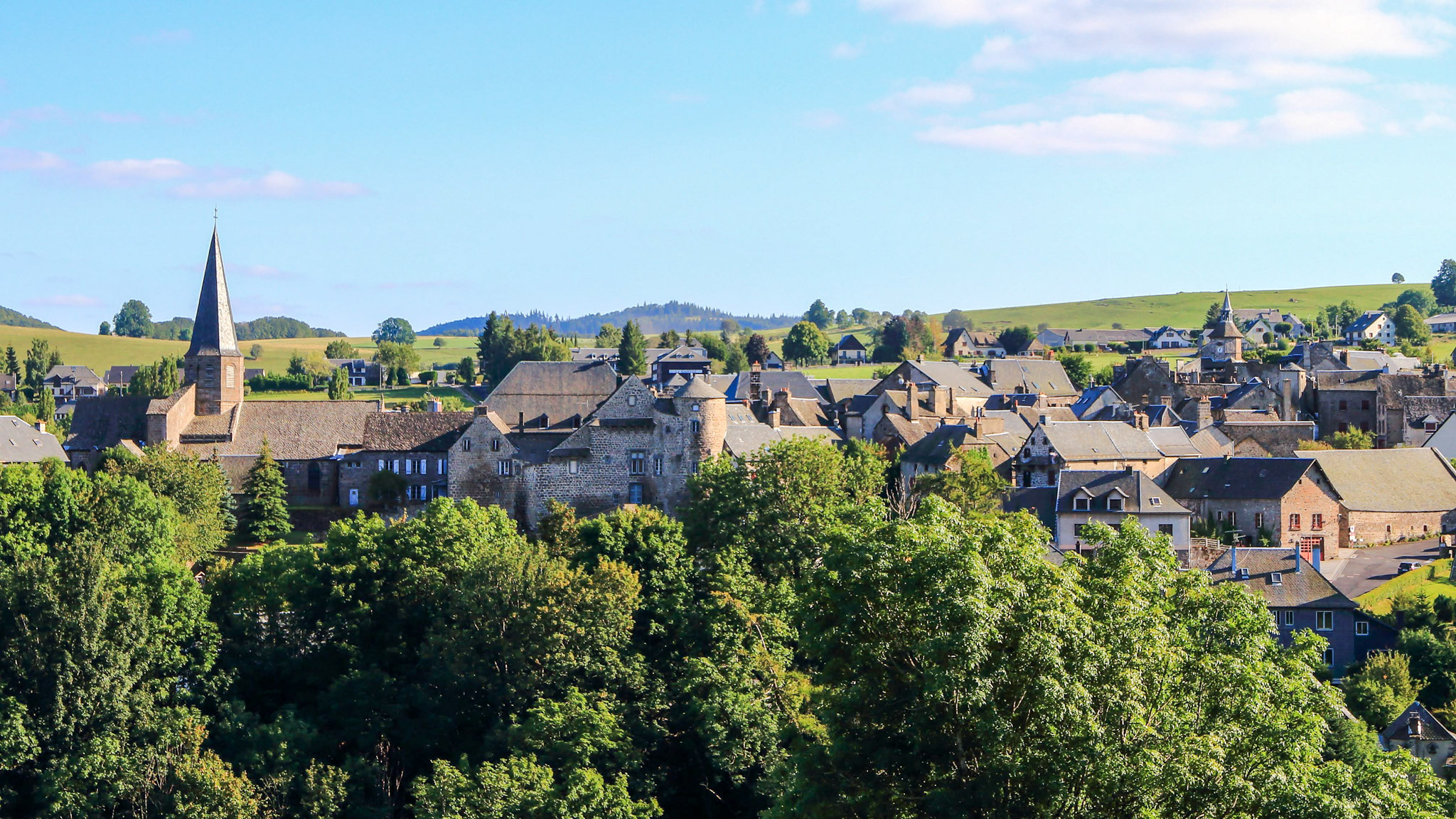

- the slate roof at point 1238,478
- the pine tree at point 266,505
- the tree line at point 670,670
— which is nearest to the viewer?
the tree line at point 670,670

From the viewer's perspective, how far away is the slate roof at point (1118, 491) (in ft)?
206

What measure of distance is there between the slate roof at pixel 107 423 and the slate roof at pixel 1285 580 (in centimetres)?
5812

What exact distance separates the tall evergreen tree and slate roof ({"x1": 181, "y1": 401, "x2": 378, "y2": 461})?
52678 mm

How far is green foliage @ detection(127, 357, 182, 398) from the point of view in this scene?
113938 millimetres

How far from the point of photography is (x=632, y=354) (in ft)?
452

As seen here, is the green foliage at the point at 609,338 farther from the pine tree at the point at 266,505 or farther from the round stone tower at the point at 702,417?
the round stone tower at the point at 702,417

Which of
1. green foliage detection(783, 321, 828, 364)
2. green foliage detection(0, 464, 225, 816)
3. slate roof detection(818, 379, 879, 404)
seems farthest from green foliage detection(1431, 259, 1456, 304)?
green foliage detection(0, 464, 225, 816)

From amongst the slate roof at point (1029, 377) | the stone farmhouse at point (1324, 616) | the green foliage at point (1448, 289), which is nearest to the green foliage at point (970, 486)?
the stone farmhouse at point (1324, 616)

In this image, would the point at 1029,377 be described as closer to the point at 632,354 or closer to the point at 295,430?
the point at 632,354

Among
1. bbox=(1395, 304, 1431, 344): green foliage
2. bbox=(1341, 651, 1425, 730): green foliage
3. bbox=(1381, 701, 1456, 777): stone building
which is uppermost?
bbox=(1395, 304, 1431, 344): green foliage

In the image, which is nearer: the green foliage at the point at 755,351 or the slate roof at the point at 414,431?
the slate roof at the point at 414,431

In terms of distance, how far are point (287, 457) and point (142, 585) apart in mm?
31088

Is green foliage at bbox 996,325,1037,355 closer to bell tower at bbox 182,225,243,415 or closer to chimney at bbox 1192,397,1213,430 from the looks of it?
chimney at bbox 1192,397,1213,430

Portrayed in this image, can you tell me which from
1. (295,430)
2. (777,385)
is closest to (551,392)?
(295,430)
